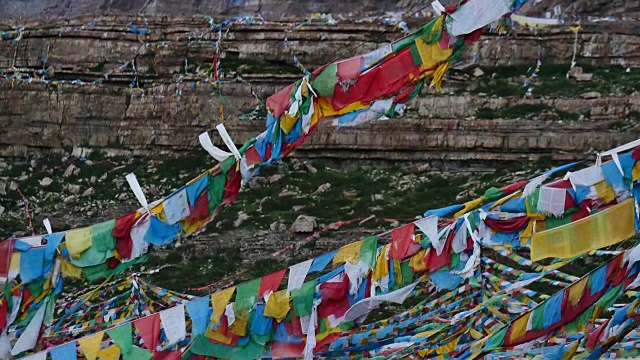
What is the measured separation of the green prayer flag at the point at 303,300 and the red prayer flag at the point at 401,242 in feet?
2.51

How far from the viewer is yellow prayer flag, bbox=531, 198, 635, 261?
11.7m

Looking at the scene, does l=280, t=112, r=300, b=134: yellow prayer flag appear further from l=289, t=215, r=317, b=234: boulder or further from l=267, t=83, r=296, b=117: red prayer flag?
l=289, t=215, r=317, b=234: boulder

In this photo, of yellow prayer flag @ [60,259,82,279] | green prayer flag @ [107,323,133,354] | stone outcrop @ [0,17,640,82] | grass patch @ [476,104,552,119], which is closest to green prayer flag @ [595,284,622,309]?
green prayer flag @ [107,323,133,354]

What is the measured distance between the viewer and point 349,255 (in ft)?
41.0

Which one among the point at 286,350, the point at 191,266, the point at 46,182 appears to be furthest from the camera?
the point at 46,182

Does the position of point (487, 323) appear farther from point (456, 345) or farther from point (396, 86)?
point (396, 86)

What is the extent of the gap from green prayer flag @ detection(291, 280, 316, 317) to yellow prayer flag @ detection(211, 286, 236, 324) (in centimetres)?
54

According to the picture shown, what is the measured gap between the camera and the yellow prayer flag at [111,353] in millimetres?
12031

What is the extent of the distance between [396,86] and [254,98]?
23070 millimetres

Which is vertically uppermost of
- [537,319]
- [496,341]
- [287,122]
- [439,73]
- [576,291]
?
[439,73]

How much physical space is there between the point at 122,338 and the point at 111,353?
156 millimetres

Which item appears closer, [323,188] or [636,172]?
[636,172]

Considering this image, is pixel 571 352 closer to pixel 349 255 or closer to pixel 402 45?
pixel 349 255

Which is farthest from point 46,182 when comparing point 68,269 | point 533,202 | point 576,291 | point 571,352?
point 571,352
